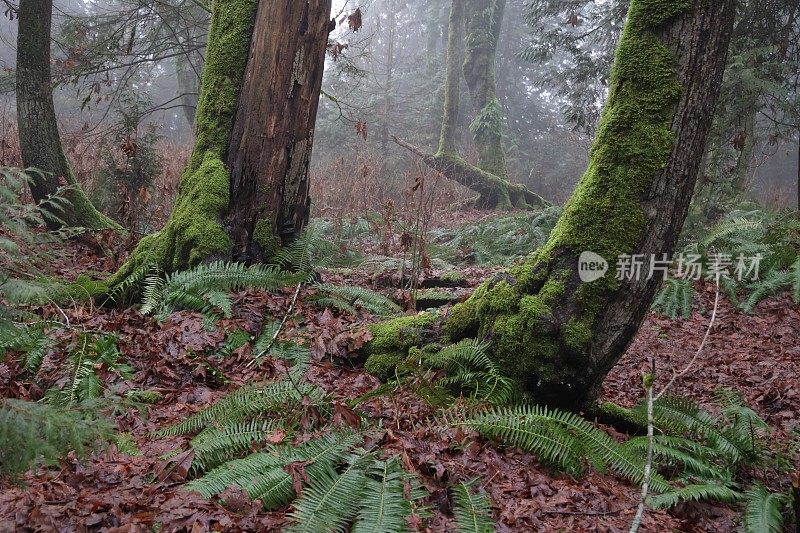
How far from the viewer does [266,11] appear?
5.28 meters

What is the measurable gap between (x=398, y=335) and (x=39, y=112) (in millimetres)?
6337

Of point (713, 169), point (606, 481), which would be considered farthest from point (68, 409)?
point (713, 169)

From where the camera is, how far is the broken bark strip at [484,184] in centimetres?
1647

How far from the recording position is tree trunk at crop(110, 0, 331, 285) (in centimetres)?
521

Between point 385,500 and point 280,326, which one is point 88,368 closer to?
point 280,326

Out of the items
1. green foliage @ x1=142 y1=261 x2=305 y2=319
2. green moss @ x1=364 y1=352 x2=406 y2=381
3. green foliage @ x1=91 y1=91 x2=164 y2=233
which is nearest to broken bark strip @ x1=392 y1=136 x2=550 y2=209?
green foliage @ x1=91 y1=91 x2=164 y2=233

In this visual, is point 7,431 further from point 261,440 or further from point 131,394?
point 131,394

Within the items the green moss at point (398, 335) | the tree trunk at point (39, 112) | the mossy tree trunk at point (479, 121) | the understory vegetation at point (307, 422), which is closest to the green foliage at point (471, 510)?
the understory vegetation at point (307, 422)

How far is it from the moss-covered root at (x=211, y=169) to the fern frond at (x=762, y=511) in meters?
4.40

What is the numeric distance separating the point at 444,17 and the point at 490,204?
57.0ft

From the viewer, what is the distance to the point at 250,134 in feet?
17.3

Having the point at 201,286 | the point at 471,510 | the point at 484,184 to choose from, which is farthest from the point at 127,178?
the point at 484,184

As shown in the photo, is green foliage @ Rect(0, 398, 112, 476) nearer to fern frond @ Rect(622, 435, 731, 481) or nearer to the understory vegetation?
the understory vegetation

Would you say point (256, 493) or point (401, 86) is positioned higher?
point (401, 86)
